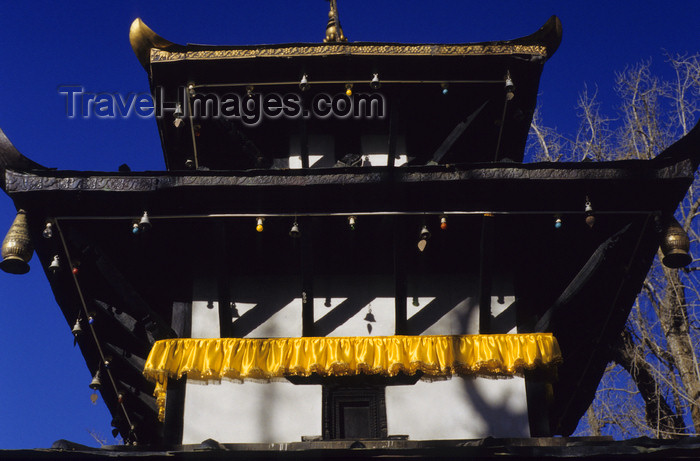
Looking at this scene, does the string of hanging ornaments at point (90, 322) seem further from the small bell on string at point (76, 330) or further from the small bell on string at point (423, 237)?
the small bell on string at point (423, 237)

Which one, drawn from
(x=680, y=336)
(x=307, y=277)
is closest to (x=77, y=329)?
(x=307, y=277)

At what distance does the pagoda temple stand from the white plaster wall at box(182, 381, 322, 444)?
0.02 m

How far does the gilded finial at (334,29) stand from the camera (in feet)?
50.3

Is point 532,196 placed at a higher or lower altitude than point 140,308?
higher

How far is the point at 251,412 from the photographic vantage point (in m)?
9.83

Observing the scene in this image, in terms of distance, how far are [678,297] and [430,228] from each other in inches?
474

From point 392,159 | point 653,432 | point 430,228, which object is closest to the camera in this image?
point 430,228

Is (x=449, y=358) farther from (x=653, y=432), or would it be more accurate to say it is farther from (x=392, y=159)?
(x=653, y=432)

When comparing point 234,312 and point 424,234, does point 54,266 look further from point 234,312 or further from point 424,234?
point 424,234

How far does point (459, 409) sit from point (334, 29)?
27.0ft

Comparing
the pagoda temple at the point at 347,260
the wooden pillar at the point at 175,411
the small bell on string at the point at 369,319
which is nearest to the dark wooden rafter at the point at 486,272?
the pagoda temple at the point at 347,260

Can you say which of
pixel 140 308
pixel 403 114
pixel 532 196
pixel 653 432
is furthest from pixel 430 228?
pixel 653 432

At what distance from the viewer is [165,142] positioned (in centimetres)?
1338

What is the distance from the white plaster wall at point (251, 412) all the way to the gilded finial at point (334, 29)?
24.5 ft
